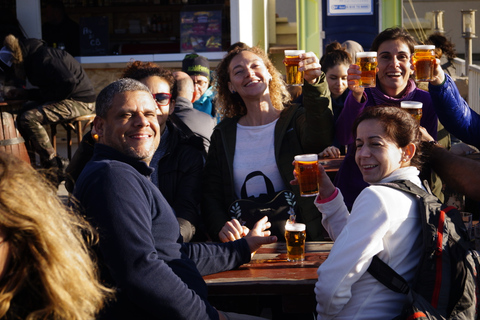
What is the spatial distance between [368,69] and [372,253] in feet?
4.22

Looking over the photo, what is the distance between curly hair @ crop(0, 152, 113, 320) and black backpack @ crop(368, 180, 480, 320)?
3.63 ft

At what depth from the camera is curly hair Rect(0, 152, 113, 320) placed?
140 centimetres

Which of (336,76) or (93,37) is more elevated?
(93,37)

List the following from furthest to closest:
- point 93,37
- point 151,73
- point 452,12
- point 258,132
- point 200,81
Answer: point 452,12 < point 93,37 < point 200,81 < point 151,73 < point 258,132

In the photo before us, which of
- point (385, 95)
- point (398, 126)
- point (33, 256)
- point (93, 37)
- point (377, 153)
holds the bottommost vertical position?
point (33, 256)

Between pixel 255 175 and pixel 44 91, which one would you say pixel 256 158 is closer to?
pixel 255 175

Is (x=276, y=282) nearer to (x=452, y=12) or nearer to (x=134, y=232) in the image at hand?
(x=134, y=232)

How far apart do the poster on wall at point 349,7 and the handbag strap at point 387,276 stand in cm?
766

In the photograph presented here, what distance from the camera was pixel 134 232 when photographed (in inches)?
75.2

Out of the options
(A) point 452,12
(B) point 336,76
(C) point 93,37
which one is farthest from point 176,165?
(A) point 452,12

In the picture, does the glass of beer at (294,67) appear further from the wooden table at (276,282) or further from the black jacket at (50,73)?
the black jacket at (50,73)

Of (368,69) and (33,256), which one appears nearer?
(33,256)

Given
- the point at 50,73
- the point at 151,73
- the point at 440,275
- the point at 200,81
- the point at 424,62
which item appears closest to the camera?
the point at 440,275

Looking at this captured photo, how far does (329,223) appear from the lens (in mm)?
2695
